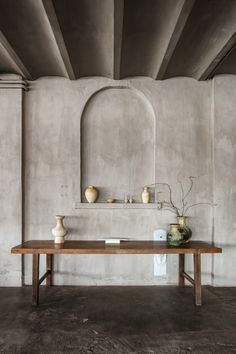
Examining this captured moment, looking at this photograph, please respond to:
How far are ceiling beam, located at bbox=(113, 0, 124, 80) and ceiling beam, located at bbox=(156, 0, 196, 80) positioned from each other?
1.89 ft

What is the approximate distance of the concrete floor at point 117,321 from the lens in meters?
2.90

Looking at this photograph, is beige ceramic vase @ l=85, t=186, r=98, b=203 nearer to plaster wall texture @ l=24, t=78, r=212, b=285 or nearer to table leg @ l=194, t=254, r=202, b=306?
plaster wall texture @ l=24, t=78, r=212, b=285

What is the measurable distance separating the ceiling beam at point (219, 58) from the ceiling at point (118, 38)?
0.01m

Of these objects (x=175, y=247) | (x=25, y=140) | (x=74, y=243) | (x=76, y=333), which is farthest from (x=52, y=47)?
(x=76, y=333)

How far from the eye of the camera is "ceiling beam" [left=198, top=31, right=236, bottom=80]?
3.53 meters

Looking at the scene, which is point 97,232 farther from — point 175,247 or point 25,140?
point 25,140

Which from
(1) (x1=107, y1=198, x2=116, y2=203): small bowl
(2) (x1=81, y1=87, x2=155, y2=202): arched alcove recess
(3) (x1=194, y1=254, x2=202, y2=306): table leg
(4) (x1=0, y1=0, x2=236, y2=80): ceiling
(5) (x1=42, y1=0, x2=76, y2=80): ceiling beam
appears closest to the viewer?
(5) (x1=42, y1=0, x2=76, y2=80): ceiling beam

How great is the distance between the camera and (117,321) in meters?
3.40

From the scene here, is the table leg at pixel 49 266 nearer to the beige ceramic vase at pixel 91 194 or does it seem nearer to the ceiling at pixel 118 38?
the beige ceramic vase at pixel 91 194

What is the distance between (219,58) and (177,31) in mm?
952

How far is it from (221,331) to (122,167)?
2581 millimetres

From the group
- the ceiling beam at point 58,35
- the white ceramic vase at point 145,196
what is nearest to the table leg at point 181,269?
the white ceramic vase at point 145,196

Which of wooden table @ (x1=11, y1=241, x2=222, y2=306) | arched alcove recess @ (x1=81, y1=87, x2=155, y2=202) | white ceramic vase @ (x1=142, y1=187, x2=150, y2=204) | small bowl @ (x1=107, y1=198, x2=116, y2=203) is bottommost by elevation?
wooden table @ (x1=11, y1=241, x2=222, y2=306)

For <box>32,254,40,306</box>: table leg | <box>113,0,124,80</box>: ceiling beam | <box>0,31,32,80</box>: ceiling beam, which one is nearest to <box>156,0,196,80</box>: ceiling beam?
<box>113,0,124,80</box>: ceiling beam
